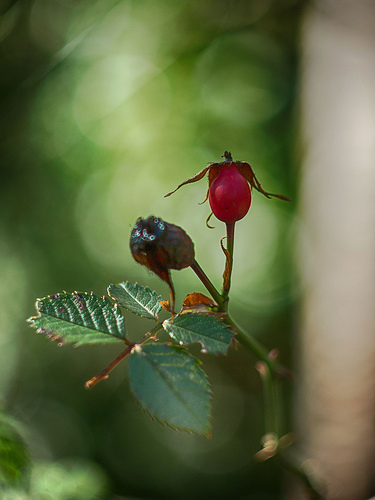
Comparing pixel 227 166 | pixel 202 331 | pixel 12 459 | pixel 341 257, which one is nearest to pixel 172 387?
pixel 202 331

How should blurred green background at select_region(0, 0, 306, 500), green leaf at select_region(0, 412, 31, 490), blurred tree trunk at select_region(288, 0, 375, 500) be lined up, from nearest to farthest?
1. green leaf at select_region(0, 412, 31, 490)
2. blurred tree trunk at select_region(288, 0, 375, 500)
3. blurred green background at select_region(0, 0, 306, 500)

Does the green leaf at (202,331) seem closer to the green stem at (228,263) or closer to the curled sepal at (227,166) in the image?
the green stem at (228,263)

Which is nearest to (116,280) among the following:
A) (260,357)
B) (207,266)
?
(207,266)

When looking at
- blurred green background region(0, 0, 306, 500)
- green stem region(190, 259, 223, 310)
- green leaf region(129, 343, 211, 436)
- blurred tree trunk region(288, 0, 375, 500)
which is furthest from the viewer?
blurred green background region(0, 0, 306, 500)

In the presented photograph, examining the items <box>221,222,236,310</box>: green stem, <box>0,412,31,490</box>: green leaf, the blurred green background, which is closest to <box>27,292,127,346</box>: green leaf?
<box>221,222,236,310</box>: green stem

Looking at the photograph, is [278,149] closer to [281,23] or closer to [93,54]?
[281,23]

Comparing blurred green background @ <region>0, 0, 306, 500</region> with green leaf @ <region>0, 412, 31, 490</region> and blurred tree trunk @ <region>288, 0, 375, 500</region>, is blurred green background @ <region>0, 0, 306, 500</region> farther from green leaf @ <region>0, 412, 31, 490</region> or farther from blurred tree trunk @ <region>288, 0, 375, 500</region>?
green leaf @ <region>0, 412, 31, 490</region>

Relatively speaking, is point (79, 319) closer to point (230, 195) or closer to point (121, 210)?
point (230, 195)

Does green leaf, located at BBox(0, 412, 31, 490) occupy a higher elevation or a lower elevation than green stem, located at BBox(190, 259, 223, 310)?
lower
